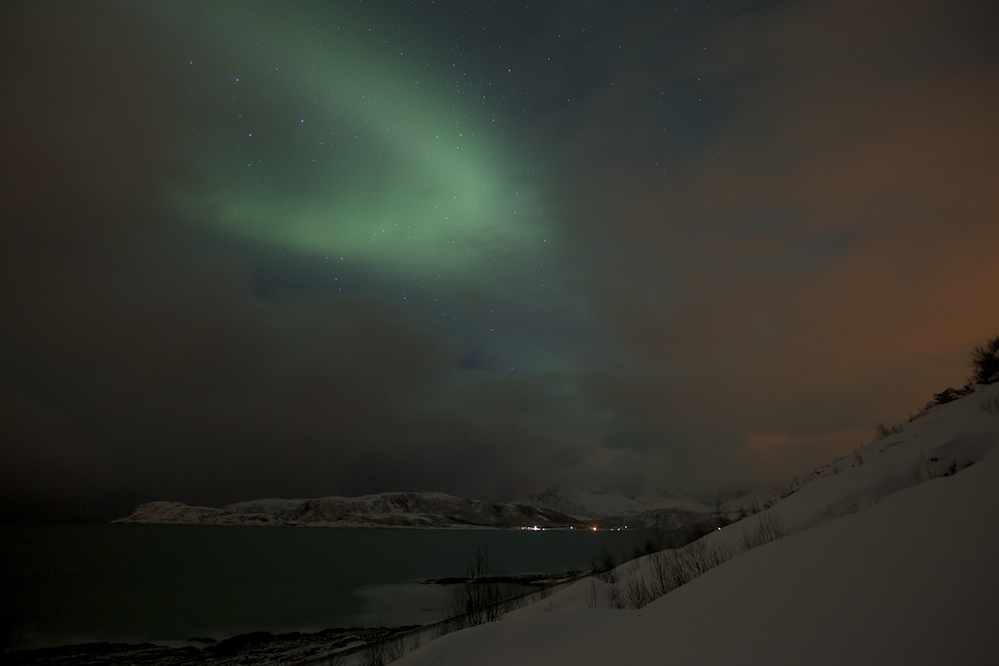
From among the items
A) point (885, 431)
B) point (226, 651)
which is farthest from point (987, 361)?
point (226, 651)

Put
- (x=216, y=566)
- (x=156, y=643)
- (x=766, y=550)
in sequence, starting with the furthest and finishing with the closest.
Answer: (x=216, y=566) → (x=156, y=643) → (x=766, y=550)

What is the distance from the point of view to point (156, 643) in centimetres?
2995

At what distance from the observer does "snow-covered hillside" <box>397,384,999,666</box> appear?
12.5 feet

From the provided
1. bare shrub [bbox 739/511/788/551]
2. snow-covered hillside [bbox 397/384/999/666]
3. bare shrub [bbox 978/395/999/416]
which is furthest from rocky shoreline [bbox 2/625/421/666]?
bare shrub [bbox 978/395/999/416]

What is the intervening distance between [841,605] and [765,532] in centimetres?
1193

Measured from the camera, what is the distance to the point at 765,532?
1479cm


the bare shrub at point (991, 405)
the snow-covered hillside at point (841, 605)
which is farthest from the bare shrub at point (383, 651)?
the bare shrub at point (991, 405)

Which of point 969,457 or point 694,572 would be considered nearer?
point 969,457

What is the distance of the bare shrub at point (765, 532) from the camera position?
539 inches

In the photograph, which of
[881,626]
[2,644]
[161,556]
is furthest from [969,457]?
[161,556]

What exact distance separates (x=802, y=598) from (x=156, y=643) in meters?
39.6

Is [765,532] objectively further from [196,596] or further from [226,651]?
[196,596]

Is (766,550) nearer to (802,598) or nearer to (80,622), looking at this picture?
(802,598)

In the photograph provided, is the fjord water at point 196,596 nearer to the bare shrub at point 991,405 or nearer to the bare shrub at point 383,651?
the bare shrub at point 383,651
